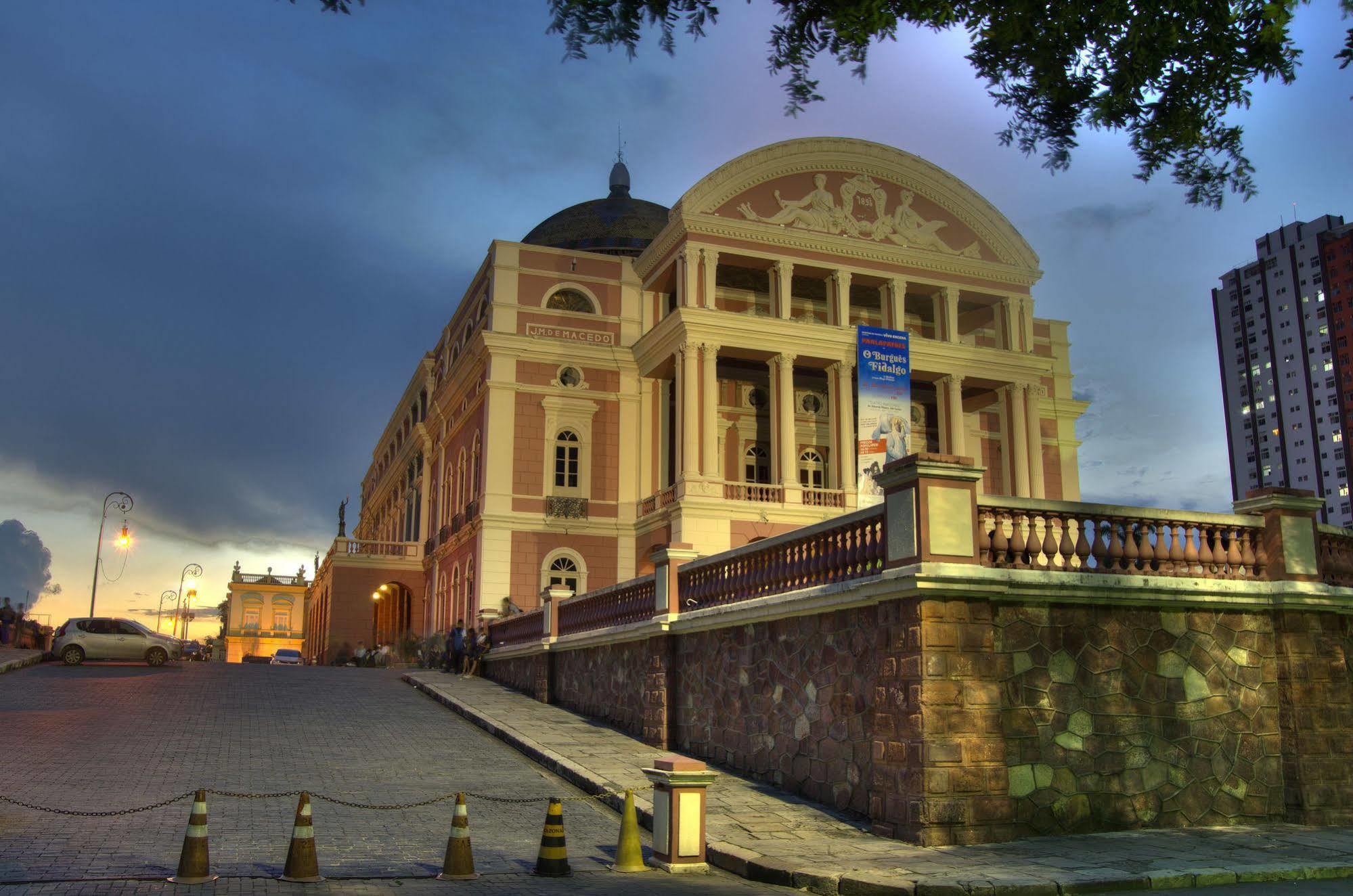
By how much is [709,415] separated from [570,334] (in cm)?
536

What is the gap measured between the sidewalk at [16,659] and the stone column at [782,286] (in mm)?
20003

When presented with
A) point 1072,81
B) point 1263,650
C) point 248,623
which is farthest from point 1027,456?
point 248,623

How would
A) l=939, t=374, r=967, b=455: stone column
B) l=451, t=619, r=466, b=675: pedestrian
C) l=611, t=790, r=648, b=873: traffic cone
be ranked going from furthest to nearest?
1. l=939, t=374, r=967, b=455: stone column
2. l=451, t=619, r=466, b=675: pedestrian
3. l=611, t=790, r=648, b=873: traffic cone

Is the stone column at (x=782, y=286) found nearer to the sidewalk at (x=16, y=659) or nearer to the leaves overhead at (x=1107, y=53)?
the sidewalk at (x=16, y=659)

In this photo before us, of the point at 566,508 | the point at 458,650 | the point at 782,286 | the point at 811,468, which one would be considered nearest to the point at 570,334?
the point at 566,508

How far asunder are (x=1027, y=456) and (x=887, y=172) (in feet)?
29.6

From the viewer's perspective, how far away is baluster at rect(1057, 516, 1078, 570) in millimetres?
11469

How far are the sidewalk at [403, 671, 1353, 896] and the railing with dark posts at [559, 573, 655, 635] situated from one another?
3.94 m

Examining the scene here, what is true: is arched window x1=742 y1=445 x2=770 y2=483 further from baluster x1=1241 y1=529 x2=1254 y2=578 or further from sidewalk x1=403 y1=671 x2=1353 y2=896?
baluster x1=1241 y1=529 x2=1254 y2=578

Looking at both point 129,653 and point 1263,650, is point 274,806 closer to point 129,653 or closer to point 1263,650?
point 1263,650

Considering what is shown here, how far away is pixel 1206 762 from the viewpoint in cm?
1155

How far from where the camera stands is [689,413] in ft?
101

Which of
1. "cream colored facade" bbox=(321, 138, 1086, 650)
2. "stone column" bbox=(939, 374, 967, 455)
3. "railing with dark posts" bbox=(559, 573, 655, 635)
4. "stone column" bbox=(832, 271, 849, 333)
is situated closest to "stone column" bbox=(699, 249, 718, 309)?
"cream colored facade" bbox=(321, 138, 1086, 650)

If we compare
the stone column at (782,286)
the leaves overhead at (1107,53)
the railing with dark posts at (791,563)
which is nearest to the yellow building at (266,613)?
the stone column at (782,286)
